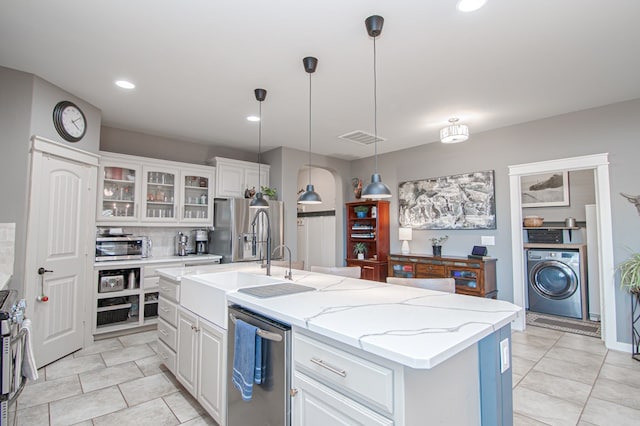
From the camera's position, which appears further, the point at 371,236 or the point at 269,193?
the point at 371,236

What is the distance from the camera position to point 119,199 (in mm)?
4070

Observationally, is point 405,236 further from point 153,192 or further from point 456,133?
point 153,192

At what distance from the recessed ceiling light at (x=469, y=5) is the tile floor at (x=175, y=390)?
2.71 m

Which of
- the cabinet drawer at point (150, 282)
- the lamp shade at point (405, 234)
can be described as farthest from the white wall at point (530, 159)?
the cabinet drawer at point (150, 282)

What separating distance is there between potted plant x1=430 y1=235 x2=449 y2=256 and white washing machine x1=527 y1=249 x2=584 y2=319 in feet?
4.24

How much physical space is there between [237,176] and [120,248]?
6.21 feet

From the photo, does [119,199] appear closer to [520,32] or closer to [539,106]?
[520,32]

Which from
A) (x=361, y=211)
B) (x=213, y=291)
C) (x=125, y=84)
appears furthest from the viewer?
(x=361, y=211)

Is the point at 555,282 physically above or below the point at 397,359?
below

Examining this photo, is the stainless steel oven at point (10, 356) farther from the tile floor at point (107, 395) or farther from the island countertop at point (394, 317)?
the island countertop at point (394, 317)

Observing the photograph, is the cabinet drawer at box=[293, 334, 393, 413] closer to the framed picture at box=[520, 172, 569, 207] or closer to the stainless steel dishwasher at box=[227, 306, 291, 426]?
the stainless steel dishwasher at box=[227, 306, 291, 426]

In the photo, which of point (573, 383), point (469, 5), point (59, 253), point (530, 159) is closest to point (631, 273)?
point (573, 383)

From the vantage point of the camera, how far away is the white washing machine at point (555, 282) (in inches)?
175

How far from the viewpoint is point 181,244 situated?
4574 mm
